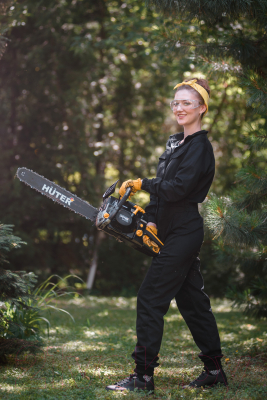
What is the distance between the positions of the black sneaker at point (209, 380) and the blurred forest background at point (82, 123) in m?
4.50

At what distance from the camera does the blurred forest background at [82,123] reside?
7.84 m

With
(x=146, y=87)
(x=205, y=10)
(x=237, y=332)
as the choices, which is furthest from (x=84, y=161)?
(x=205, y=10)

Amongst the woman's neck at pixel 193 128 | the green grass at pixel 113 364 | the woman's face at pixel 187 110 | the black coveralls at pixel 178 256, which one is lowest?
the green grass at pixel 113 364

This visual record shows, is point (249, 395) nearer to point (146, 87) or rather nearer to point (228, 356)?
point (228, 356)

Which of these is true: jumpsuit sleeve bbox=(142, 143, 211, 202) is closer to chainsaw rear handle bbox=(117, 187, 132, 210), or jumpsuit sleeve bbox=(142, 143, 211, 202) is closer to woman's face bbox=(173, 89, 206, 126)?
chainsaw rear handle bbox=(117, 187, 132, 210)

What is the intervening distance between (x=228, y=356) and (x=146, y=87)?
7518mm

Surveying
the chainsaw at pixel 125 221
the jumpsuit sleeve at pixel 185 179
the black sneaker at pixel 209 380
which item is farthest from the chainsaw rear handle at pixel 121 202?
the black sneaker at pixel 209 380

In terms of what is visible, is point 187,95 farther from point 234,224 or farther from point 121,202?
point 234,224

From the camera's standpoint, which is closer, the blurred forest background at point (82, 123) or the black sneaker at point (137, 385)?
the black sneaker at point (137, 385)

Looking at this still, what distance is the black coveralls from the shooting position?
245cm

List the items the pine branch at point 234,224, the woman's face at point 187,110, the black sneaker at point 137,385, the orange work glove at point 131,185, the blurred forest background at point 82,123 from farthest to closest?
the blurred forest background at point 82,123 < the pine branch at point 234,224 < the woman's face at point 187,110 < the orange work glove at point 131,185 < the black sneaker at point 137,385

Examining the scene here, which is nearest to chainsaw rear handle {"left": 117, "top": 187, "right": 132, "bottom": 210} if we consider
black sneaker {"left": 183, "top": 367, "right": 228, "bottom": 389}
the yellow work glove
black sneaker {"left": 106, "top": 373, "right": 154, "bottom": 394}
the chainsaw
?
the chainsaw

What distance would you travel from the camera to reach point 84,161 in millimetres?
8094

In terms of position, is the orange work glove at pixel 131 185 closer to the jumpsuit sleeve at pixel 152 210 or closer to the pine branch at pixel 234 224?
the jumpsuit sleeve at pixel 152 210
